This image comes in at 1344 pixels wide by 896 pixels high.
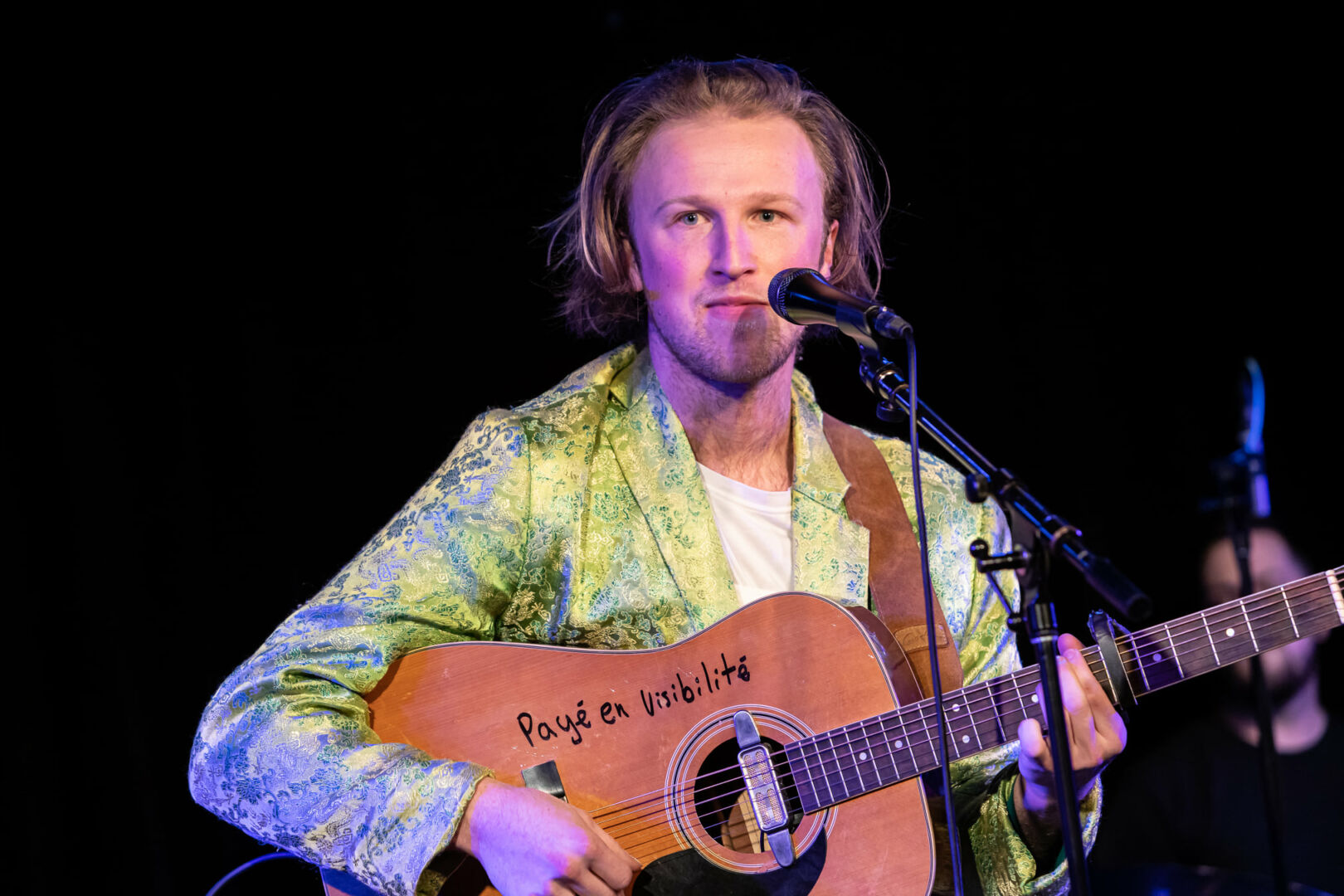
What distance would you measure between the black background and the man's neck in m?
1.15

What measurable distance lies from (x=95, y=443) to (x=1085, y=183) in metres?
3.59

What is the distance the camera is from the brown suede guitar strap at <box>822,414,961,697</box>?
268cm

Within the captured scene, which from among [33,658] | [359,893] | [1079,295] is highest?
[1079,295]

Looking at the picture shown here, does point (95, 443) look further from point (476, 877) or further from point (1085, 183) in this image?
point (1085, 183)

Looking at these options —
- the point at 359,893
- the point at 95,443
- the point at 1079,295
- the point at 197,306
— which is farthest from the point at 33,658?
the point at 1079,295

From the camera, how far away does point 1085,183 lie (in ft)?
13.6

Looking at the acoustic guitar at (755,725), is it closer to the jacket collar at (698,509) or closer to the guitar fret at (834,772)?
the guitar fret at (834,772)

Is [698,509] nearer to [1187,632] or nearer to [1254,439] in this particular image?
[1187,632]

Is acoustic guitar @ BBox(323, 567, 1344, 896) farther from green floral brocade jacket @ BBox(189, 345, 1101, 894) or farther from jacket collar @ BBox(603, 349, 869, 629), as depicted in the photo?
jacket collar @ BBox(603, 349, 869, 629)

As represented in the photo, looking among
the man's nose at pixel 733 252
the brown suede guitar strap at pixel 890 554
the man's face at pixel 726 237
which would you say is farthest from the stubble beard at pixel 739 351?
the brown suede guitar strap at pixel 890 554

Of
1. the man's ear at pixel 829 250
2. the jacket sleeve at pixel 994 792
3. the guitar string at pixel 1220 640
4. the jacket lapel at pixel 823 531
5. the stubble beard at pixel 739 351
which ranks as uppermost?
the man's ear at pixel 829 250

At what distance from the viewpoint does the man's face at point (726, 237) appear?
2.77 m

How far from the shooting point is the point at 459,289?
3984 mm

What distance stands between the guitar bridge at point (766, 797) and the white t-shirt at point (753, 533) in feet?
1.73
